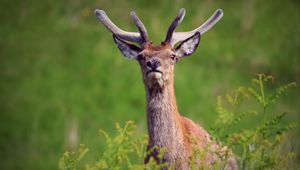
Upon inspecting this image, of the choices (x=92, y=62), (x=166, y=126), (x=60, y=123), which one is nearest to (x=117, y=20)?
(x=92, y=62)

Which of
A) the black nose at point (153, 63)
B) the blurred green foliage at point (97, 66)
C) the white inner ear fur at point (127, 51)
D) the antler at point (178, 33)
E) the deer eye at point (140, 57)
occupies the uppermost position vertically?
the blurred green foliage at point (97, 66)

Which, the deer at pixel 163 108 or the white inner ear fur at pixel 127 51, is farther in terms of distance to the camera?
the white inner ear fur at pixel 127 51

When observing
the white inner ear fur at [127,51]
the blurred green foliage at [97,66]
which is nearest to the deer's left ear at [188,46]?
the white inner ear fur at [127,51]

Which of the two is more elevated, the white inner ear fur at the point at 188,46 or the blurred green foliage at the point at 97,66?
the blurred green foliage at the point at 97,66

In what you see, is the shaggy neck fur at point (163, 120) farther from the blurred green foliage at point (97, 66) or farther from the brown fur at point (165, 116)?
the blurred green foliage at point (97, 66)

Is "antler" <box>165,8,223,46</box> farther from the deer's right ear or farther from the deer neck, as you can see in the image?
the deer neck

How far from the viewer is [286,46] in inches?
896

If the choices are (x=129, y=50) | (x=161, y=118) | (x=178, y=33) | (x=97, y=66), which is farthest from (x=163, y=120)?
(x=97, y=66)

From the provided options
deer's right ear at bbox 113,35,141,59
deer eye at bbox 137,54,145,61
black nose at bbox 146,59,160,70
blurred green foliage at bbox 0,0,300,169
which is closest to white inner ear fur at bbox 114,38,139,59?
deer's right ear at bbox 113,35,141,59

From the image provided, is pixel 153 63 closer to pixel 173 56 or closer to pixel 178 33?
pixel 173 56

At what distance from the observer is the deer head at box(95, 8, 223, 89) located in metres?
10.8

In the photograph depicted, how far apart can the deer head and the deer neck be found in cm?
10

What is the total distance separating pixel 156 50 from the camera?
432 inches

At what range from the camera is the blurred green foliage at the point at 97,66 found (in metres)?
20.0
